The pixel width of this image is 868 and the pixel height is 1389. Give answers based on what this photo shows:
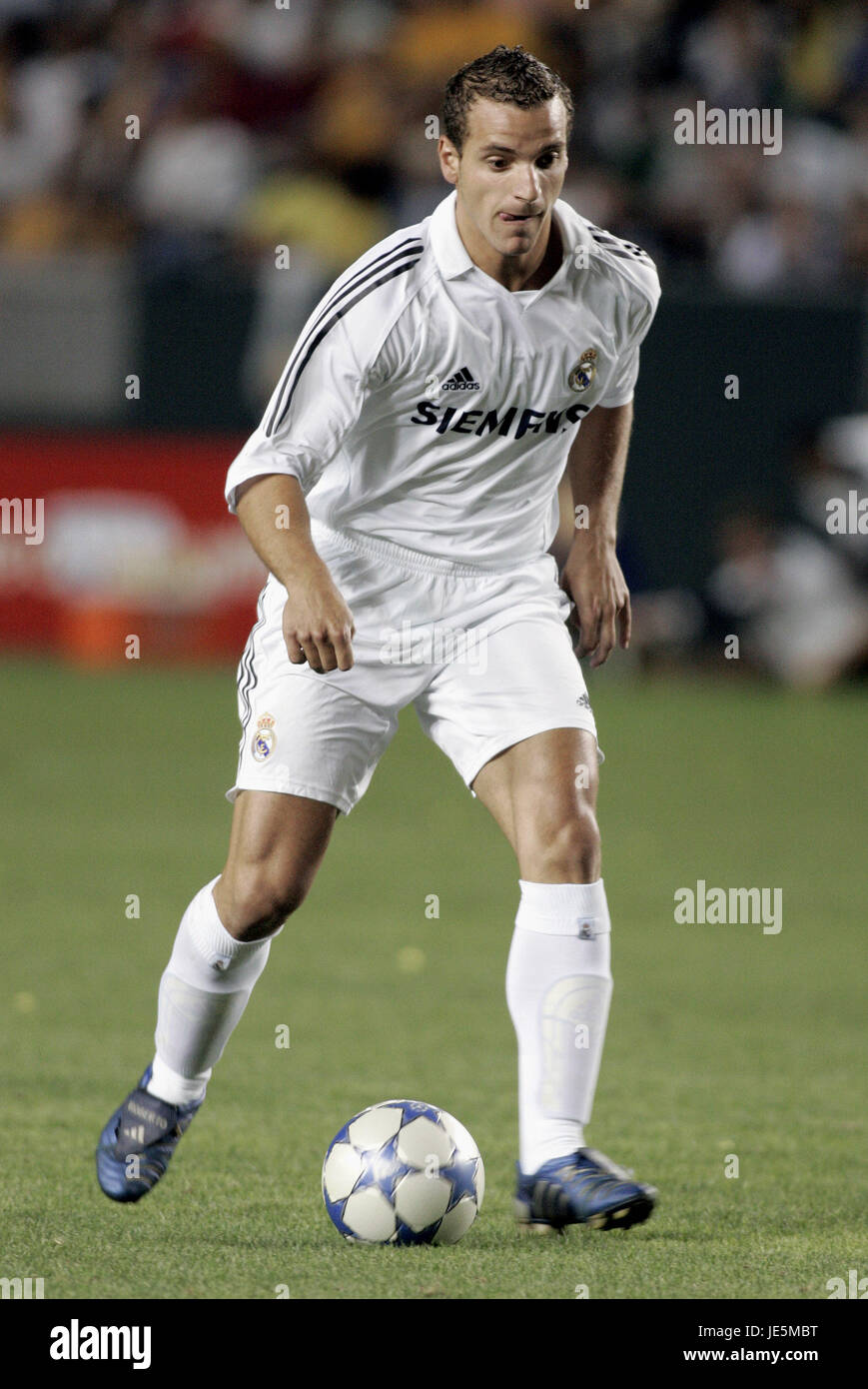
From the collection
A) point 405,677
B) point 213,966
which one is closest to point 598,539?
point 405,677

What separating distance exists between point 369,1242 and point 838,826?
644 centimetres

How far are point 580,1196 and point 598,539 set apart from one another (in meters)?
1.52

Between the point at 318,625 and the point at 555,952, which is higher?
the point at 318,625

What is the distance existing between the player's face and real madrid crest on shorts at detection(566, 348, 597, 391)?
0.95ft

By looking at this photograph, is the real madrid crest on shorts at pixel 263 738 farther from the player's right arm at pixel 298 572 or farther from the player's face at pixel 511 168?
the player's face at pixel 511 168

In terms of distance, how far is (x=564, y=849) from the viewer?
169 inches

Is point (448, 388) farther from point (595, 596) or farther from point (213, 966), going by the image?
point (213, 966)

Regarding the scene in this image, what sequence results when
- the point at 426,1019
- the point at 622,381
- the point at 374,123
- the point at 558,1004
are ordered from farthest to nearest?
1. the point at 374,123
2. the point at 426,1019
3. the point at 622,381
4. the point at 558,1004

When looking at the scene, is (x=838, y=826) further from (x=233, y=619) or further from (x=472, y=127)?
(x=472, y=127)

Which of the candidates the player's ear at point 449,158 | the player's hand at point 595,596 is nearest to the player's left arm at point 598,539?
the player's hand at point 595,596

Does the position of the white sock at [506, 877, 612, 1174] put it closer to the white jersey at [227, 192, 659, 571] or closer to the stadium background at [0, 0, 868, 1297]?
the white jersey at [227, 192, 659, 571]

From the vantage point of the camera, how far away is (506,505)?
4.62m

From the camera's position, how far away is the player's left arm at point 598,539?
4.77 meters
